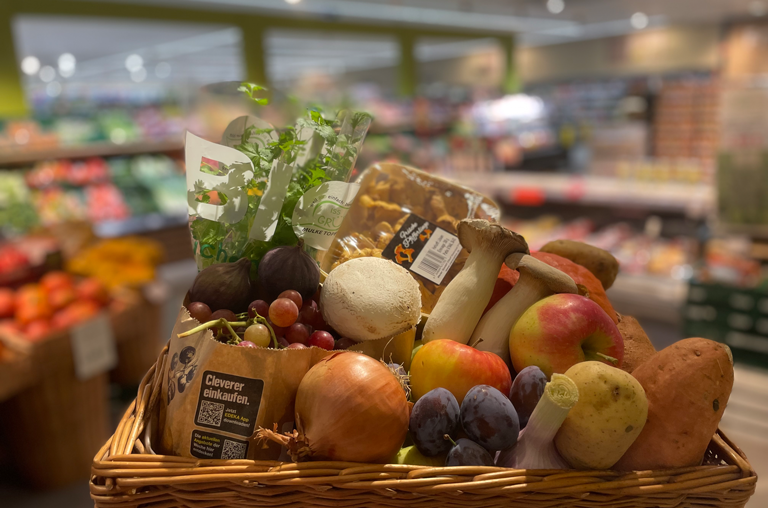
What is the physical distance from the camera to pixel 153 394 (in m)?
0.88

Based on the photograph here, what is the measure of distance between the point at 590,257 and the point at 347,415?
65 centimetres

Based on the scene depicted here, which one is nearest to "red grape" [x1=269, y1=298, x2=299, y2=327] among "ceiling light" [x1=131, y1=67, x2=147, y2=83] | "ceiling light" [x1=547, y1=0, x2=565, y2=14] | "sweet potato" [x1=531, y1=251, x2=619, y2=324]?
"sweet potato" [x1=531, y1=251, x2=619, y2=324]

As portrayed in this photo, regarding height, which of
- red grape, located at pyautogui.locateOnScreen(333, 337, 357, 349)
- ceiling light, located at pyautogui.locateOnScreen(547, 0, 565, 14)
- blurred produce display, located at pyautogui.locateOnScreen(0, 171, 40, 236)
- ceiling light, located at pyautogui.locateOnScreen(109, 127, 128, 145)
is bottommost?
blurred produce display, located at pyautogui.locateOnScreen(0, 171, 40, 236)

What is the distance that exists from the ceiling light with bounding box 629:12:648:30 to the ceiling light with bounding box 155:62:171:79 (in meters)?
6.74

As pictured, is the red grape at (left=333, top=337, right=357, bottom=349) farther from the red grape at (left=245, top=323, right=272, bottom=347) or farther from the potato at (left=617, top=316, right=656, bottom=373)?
the potato at (left=617, top=316, right=656, bottom=373)

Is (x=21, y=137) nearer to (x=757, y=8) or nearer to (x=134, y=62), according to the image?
(x=134, y=62)

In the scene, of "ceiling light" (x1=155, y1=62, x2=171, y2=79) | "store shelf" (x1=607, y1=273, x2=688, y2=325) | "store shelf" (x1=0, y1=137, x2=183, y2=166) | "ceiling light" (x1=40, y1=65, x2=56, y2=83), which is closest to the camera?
"store shelf" (x1=607, y1=273, x2=688, y2=325)

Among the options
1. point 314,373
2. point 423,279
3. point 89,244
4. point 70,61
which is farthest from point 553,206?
point 70,61

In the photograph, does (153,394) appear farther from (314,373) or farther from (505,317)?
(505,317)

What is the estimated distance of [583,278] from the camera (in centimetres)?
103

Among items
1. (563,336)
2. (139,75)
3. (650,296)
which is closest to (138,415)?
(563,336)

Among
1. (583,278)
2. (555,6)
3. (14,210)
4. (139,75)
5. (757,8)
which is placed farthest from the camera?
(139,75)

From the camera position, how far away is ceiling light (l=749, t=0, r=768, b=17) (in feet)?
23.9

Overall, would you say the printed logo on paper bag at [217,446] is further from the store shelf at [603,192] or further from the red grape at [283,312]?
the store shelf at [603,192]
